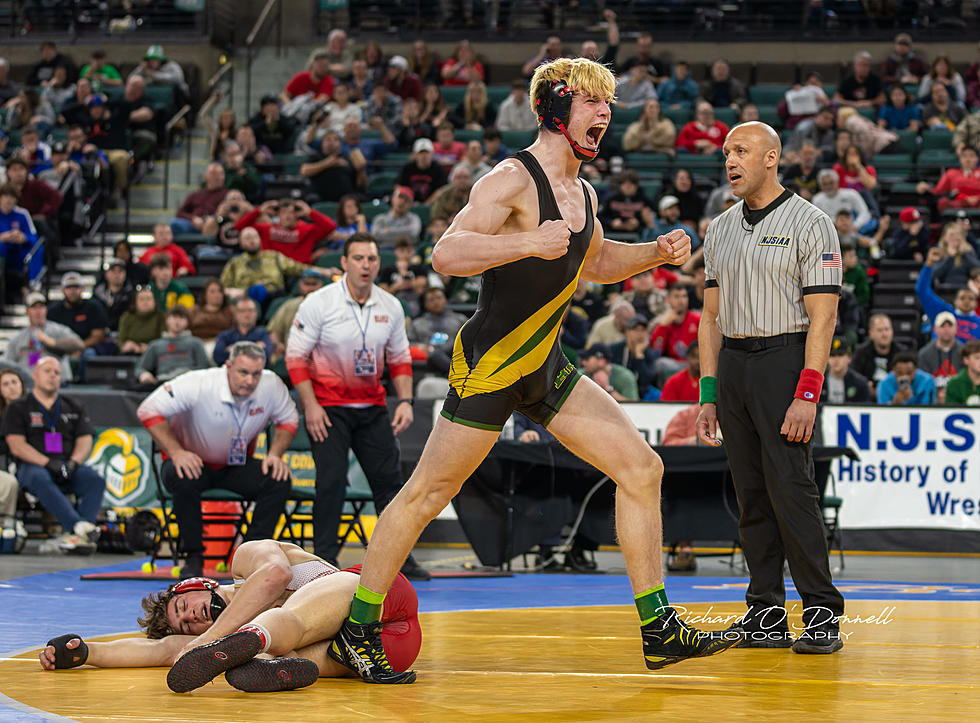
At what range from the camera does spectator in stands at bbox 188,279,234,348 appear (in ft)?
44.1

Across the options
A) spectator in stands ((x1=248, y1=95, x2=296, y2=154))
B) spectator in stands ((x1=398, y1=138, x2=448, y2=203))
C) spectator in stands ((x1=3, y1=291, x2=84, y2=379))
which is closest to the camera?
spectator in stands ((x1=3, y1=291, x2=84, y2=379))

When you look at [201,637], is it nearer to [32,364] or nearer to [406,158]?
[32,364]

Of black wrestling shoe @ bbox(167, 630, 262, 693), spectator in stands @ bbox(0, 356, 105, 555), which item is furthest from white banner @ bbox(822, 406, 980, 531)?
black wrestling shoe @ bbox(167, 630, 262, 693)

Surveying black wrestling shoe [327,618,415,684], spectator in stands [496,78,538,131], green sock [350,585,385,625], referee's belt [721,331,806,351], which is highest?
spectator in stands [496,78,538,131]

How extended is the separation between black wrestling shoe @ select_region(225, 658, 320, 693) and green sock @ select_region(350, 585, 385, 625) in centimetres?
28

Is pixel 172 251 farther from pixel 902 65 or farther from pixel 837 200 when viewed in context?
pixel 902 65

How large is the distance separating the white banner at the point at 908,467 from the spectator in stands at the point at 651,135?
7.16 metres

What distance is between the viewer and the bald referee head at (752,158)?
17.7 ft

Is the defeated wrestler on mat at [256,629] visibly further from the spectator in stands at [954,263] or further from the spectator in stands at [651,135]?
the spectator in stands at [651,135]

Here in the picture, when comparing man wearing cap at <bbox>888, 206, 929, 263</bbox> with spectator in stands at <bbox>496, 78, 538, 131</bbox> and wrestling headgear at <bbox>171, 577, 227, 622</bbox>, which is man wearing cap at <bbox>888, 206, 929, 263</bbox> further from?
wrestling headgear at <bbox>171, 577, 227, 622</bbox>

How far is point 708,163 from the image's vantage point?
1689 centimetres

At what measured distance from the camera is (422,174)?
1659cm

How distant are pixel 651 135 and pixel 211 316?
660 cm

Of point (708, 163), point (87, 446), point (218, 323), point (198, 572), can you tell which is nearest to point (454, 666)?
point (198, 572)
